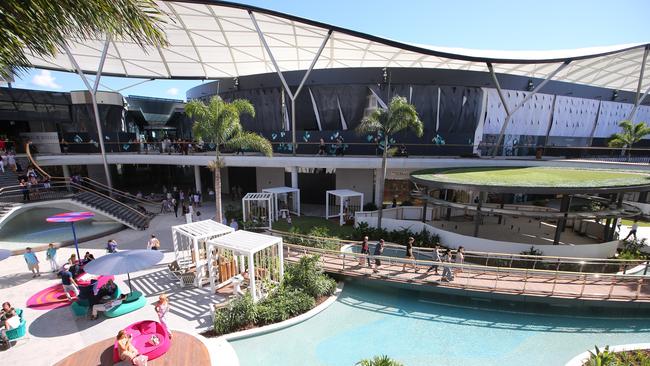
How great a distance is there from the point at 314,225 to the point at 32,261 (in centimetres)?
1431

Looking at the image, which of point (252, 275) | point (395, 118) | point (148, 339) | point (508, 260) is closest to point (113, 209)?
point (252, 275)

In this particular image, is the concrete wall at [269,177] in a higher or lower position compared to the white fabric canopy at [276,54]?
lower

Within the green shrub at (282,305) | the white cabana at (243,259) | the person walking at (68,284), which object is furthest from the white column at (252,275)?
the person walking at (68,284)

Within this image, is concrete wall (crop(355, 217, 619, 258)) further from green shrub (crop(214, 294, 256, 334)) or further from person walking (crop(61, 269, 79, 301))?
person walking (crop(61, 269, 79, 301))

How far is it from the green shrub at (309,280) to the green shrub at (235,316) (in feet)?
6.72

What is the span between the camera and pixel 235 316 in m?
8.95

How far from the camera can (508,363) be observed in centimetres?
787

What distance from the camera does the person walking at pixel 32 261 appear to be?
12023 millimetres

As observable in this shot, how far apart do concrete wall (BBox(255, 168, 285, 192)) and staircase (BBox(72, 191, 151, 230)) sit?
10.5m

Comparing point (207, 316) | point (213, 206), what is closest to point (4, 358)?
point (207, 316)

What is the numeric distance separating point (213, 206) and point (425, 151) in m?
19.9

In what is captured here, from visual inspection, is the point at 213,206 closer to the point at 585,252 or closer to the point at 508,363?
the point at 508,363

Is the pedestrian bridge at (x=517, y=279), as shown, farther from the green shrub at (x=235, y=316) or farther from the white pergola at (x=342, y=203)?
the white pergola at (x=342, y=203)

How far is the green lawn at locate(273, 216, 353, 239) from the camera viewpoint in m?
17.6
